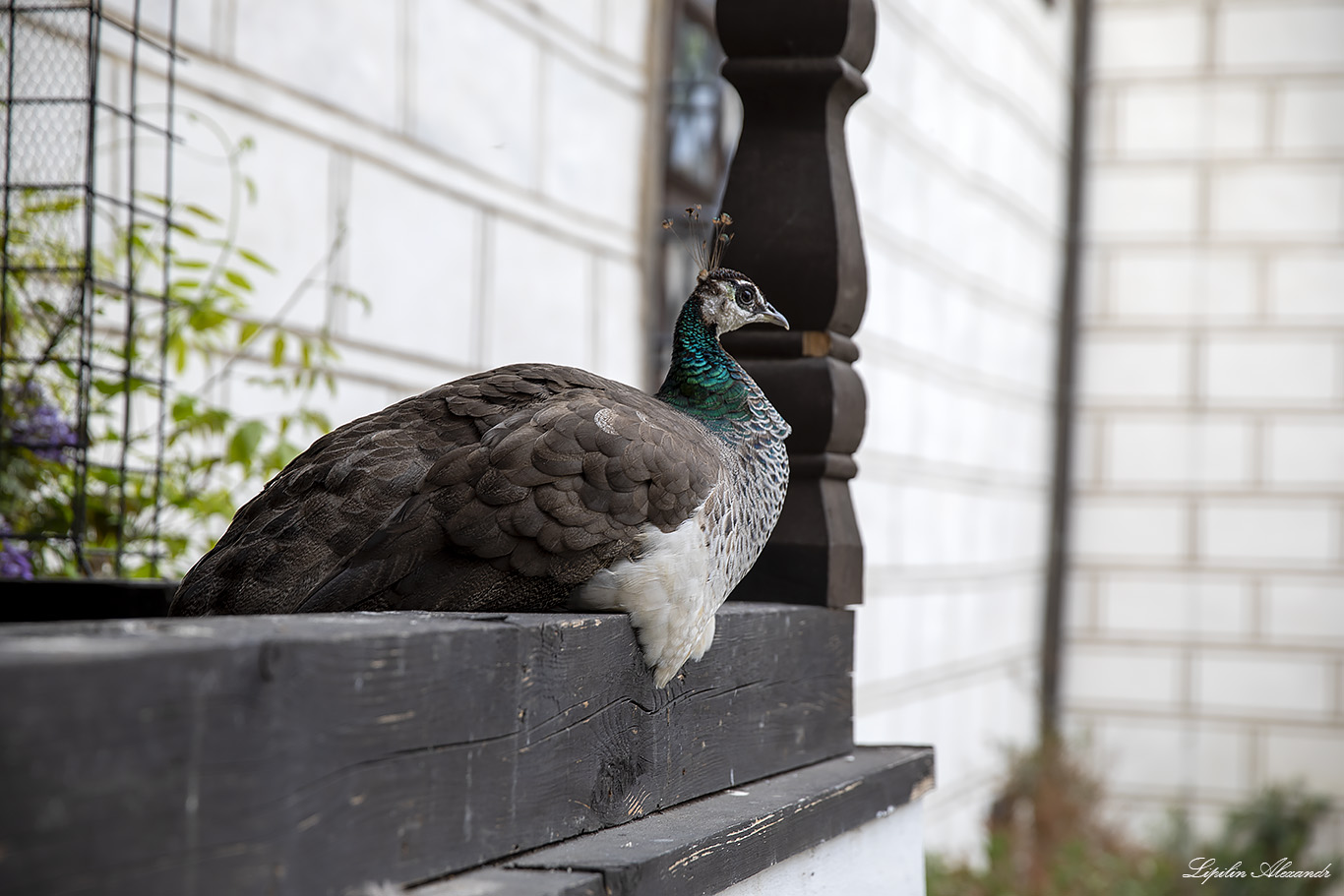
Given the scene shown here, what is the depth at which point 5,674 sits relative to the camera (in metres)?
0.69

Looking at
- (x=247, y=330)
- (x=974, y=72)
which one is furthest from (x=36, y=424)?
(x=974, y=72)

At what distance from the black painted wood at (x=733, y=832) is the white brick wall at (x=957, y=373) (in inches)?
92.6

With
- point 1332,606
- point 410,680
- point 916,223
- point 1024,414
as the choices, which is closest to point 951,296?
point 916,223

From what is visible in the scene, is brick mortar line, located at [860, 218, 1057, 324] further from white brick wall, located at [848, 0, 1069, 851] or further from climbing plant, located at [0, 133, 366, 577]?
climbing plant, located at [0, 133, 366, 577]

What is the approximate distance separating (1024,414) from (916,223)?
1.67m

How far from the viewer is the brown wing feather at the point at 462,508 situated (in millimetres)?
1267

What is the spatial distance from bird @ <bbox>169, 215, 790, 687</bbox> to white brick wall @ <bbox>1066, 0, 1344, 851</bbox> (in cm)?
531

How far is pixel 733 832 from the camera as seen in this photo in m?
1.37

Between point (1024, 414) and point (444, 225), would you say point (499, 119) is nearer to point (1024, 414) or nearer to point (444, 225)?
point (444, 225)

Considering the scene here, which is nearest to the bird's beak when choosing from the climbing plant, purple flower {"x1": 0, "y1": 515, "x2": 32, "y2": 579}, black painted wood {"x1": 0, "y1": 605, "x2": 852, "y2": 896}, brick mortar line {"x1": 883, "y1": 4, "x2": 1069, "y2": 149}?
black painted wood {"x1": 0, "y1": 605, "x2": 852, "y2": 896}

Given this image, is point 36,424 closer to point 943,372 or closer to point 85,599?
point 85,599

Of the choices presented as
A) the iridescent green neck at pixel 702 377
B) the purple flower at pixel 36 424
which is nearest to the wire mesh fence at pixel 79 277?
the purple flower at pixel 36 424

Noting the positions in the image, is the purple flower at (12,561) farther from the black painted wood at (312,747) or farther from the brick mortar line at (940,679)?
the brick mortar line at (940,679)

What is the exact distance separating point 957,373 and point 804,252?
342 cm
